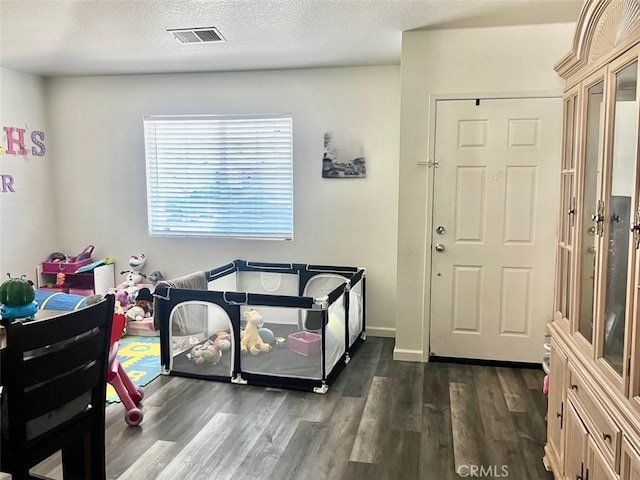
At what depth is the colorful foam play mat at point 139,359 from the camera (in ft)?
11.5

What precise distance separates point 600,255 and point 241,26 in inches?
107

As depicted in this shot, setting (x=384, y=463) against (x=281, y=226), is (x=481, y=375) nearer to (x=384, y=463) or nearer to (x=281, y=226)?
(x=384, y=463)

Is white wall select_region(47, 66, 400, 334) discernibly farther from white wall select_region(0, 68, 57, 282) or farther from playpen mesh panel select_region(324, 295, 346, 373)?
playpen mesh panel select_region(324, 295, 346, 373)

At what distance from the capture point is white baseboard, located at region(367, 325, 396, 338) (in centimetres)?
459

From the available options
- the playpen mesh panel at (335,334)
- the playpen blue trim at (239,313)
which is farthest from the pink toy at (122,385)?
the playpen mesh panel at (335,334)

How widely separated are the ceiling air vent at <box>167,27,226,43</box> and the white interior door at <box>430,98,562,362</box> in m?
1.70

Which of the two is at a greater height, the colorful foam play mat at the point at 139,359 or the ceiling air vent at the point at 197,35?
the ceiling air vent at the point at 197,35

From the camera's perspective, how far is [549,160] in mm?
3584

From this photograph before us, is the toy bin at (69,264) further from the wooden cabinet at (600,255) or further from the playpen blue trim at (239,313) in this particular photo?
the wooden cabinet at (600,255)

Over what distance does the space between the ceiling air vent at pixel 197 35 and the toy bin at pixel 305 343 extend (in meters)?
2.20

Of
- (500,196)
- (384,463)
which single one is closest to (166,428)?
(384,463)

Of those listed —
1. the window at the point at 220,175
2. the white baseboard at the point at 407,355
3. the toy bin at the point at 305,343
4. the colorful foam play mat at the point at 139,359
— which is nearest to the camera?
the toy bin at the point at 305,343

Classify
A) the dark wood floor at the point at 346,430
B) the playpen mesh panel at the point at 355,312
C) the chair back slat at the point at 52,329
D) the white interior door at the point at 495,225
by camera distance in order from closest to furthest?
the chair back slat at the point at 52,329 < the dark wood floor at the point at 346,430 < the white interior door at the point at 495,225 < the playpen mesh panel at the point at 355,312

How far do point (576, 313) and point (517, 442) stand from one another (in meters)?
1.01
